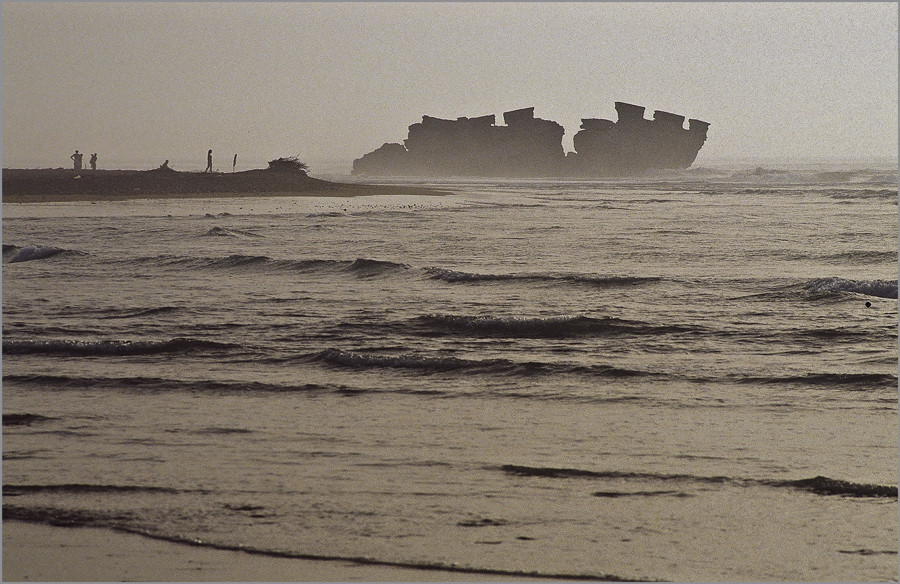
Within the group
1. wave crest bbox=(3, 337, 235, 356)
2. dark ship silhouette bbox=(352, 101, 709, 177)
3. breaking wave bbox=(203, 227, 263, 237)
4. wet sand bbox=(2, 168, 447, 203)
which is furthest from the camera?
dark ship silhouette bbox=(352, 101, 709, 177)

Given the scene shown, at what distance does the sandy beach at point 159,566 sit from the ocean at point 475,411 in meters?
0.12

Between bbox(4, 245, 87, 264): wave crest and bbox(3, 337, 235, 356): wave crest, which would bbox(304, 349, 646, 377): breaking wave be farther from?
bbox(4, 245, 87, 264): wave crest

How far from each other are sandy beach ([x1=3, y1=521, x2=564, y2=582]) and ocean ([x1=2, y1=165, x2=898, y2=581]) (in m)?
0.12

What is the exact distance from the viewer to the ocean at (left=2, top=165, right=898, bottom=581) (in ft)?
16.4

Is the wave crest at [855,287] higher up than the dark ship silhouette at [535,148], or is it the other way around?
the dark ship silhouette at [535,148]

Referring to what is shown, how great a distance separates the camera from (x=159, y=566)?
4.60m

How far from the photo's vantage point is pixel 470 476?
5.86 meters

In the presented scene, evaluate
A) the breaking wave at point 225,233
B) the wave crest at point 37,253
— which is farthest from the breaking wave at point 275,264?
the breaking wave at point 225,233

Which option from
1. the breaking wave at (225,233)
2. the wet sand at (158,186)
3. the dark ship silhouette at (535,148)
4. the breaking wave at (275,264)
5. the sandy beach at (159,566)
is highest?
the dark ship silhouette at (535,148)

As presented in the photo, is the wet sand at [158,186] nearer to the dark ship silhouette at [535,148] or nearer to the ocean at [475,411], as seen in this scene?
the ocean at [475,411]

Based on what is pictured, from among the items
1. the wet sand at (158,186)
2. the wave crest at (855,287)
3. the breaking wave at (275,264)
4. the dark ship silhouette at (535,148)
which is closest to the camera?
the wave crest at (855,287)

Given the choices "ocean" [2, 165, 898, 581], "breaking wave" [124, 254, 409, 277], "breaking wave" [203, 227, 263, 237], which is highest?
"breaking wave" [203, 227, 263, 237]

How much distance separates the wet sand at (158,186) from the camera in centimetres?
3888

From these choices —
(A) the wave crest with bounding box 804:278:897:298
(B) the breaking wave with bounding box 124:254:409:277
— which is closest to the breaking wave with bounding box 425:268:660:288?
(B) the breaking wave with bounding box 124:254:409:277
